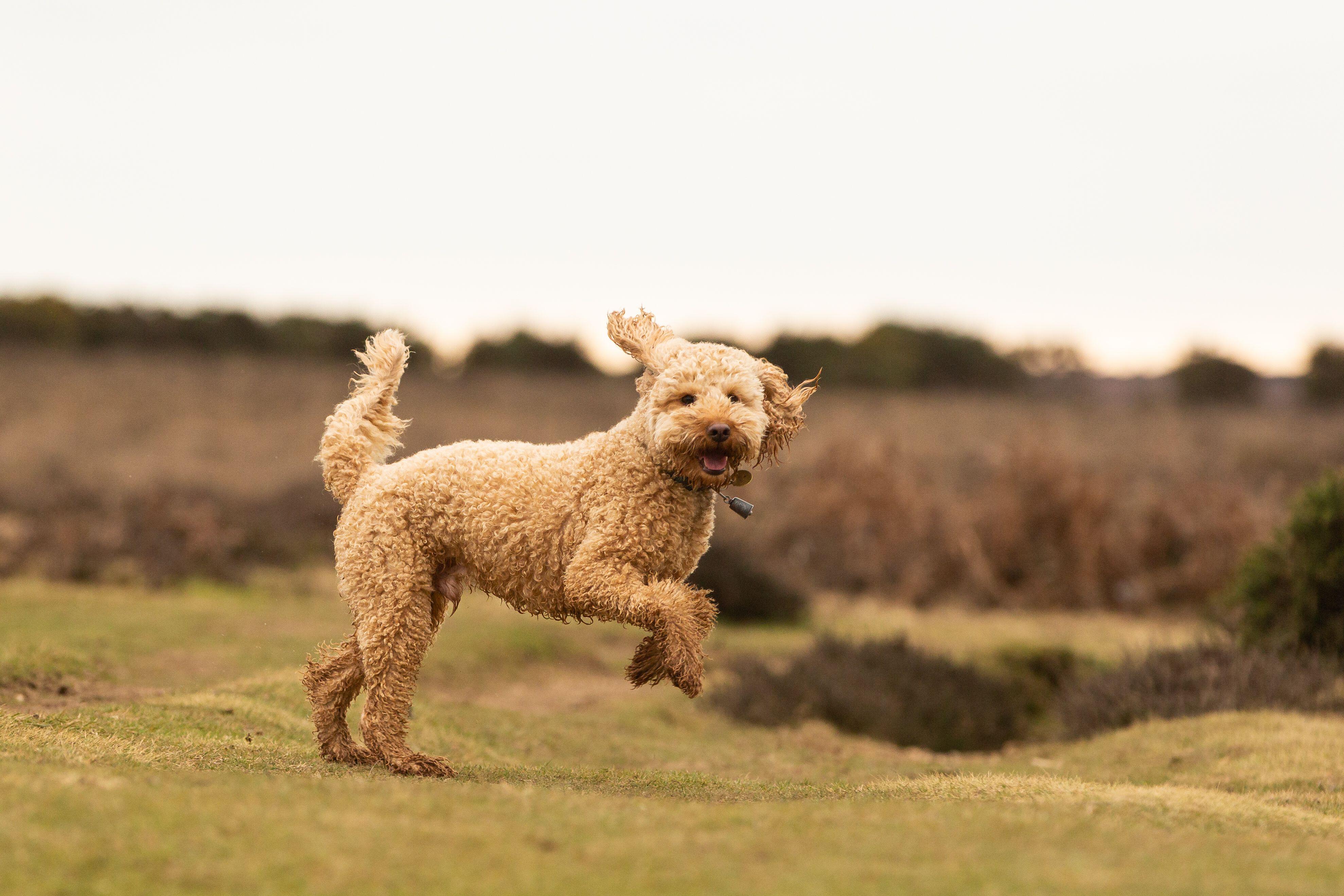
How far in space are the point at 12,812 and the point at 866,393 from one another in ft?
137

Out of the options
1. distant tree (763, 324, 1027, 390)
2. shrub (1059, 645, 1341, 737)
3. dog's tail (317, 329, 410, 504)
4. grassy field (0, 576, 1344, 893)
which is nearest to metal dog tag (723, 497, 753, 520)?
grassy field (0, 576, 1344, 893)

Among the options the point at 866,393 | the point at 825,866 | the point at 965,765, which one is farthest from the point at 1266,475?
the point at 825,866

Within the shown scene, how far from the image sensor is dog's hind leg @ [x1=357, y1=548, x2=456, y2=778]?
6617 millimetres

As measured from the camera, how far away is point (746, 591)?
19219 millimetres

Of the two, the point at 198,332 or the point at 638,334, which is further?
the point at 198,332

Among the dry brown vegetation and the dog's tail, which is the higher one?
the dog's tail

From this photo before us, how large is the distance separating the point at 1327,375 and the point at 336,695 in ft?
144

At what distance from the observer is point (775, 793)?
6.77 m

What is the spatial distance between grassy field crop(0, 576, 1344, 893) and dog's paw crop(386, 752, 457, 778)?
0.90ft

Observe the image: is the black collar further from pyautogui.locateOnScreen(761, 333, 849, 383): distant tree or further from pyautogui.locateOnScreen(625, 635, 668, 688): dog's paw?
pyautogui.locateOnScreen(761, 333, 849, 383): distant tree

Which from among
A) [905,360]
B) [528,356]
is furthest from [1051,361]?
[528,356]

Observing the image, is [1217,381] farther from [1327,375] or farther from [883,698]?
[883,698]

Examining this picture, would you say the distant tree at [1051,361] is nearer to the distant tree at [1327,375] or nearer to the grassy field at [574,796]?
the distant tree at [1327,375]

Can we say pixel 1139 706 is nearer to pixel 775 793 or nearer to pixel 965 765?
pixel 965 765
